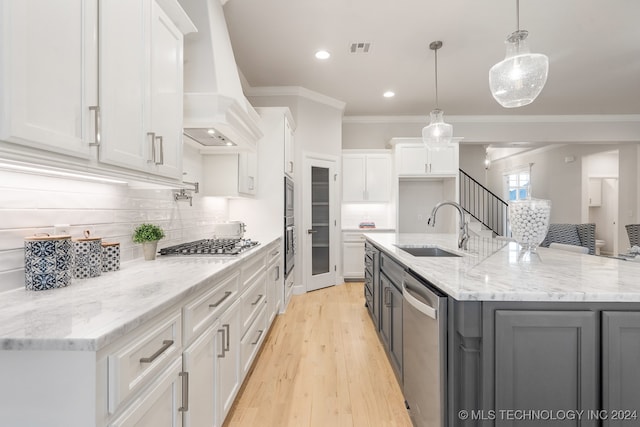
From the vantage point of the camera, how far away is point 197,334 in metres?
1.27

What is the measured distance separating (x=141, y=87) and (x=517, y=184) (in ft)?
36.2

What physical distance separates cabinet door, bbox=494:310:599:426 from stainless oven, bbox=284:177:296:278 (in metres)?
2.76

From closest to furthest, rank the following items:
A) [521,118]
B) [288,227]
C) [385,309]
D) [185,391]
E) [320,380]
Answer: [185,391]
[320,380]
[385,309]
[288,227]
[521,118]

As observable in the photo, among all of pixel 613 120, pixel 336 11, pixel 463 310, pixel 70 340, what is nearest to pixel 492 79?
pixel 336 11

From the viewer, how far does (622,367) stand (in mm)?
1037

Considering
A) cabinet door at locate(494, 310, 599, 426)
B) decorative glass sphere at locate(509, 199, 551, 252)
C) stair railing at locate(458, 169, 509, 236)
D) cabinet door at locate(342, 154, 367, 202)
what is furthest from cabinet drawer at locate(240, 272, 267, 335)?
stair railing at locate(458, 169, 509, 236)

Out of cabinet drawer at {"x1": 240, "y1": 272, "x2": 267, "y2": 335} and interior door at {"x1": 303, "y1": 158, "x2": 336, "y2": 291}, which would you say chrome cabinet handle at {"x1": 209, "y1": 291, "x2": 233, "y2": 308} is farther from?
interior door at {"x1": 303, "y1": 158, "x2": 336, "y2": 291}

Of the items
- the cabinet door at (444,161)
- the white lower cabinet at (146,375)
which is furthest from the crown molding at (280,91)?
the white lower cabinet at (146,375)

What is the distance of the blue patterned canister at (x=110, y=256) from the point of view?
4.94 ft

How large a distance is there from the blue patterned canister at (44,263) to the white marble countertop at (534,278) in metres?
1.46

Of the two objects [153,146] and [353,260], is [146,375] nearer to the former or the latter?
[153,146]

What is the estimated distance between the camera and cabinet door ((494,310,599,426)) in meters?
1.06

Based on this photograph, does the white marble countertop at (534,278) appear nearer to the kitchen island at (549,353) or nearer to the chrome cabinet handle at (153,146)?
the kitchen island at (549,353)

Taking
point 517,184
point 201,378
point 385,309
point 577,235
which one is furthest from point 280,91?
point 517,184
